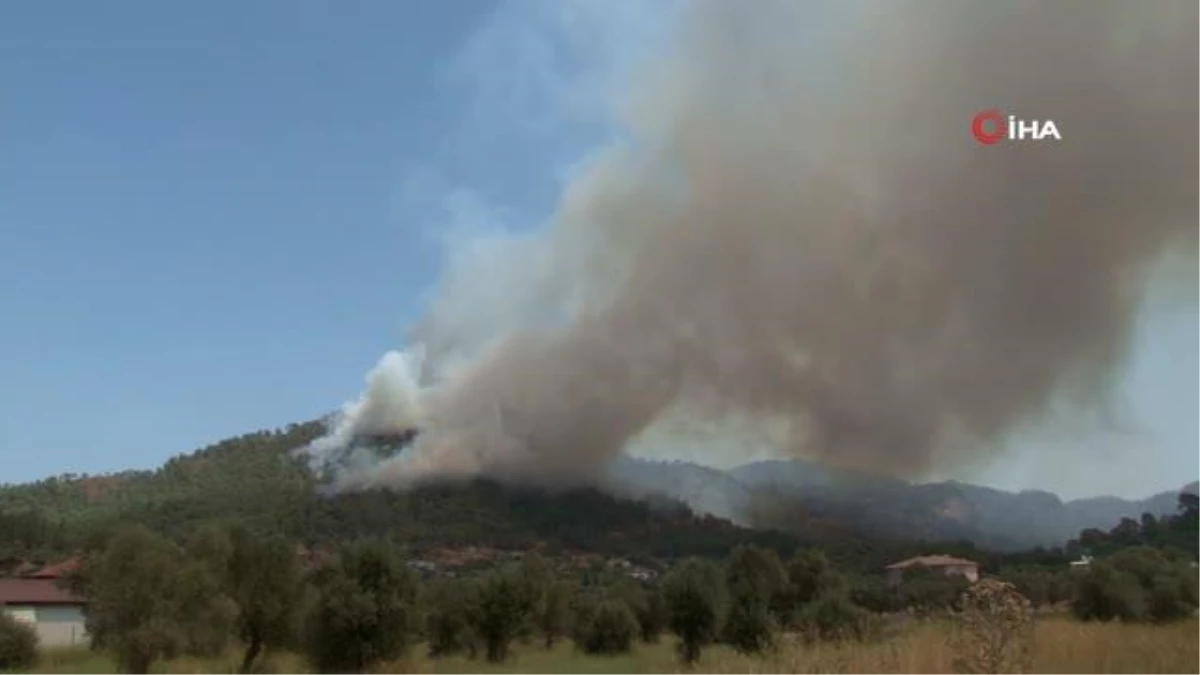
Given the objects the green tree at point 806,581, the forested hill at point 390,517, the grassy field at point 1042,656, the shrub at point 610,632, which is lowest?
the shrub at point 610,632

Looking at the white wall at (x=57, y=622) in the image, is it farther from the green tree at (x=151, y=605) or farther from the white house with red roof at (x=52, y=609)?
the green tree at (x=151, y=605)

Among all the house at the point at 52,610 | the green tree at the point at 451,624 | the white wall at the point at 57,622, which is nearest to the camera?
the green tree at the point at 451,624

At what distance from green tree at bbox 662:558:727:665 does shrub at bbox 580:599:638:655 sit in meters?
6.64

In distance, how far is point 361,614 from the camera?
44469mm

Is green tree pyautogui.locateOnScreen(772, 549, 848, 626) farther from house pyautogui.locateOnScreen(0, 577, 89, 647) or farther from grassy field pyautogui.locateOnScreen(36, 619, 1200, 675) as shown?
house pyautogui.locateOnScreen(0, 577, 89, 647)

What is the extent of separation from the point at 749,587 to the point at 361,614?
19.7m

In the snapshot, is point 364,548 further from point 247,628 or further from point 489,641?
point 489,641

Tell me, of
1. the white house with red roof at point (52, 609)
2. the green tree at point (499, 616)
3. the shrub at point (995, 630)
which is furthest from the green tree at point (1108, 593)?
the white house with red roof at point (52, 609)

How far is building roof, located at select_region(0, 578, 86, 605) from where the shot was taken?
280ft

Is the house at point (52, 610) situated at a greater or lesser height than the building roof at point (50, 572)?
lesser

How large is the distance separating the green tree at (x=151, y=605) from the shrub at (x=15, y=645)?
17.8 metres

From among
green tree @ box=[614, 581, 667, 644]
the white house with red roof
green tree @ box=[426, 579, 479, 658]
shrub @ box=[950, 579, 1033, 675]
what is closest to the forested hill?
the white house with red roof

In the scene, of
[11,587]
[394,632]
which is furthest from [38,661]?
[11,587]

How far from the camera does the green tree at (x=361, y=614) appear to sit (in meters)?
44.4
